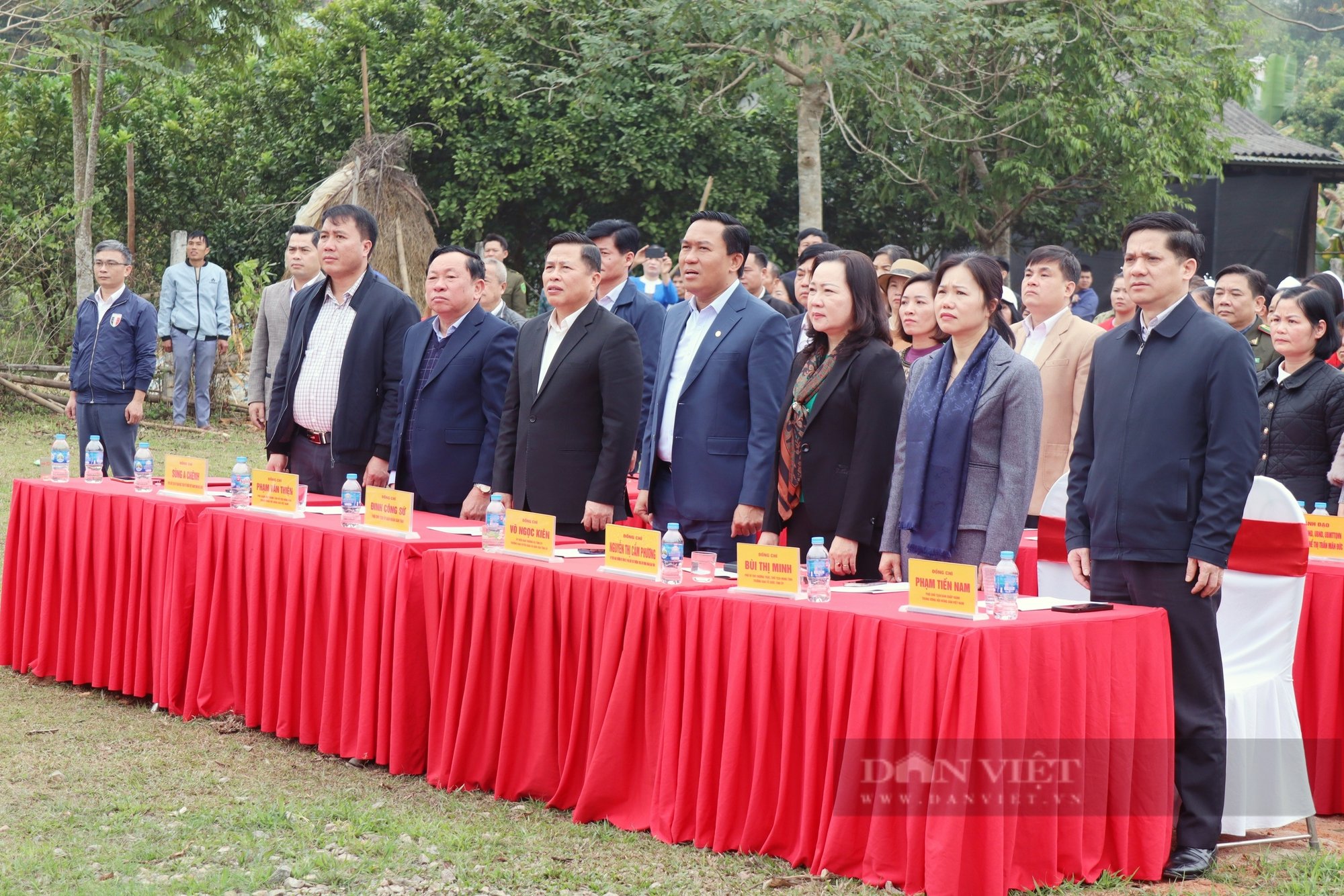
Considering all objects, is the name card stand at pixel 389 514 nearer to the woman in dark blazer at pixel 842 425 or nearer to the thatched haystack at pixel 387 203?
the woman in dark blazer at pixel 842 425

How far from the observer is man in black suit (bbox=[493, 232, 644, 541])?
4242mm

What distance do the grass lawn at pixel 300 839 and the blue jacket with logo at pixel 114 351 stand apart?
10.7ft

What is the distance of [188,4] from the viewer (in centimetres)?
1140

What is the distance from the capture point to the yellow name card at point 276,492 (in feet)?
14.1

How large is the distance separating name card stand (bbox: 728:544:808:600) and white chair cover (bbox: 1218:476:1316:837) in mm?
1128

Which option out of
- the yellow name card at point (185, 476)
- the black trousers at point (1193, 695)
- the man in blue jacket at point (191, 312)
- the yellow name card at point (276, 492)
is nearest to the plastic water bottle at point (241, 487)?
the yellow name card at point (276, 492)

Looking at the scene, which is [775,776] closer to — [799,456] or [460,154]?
[799,456]

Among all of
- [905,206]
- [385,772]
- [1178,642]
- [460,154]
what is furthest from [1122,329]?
[905,206]

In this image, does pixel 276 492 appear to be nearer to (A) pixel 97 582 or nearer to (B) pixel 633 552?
(A) pixel 97 582

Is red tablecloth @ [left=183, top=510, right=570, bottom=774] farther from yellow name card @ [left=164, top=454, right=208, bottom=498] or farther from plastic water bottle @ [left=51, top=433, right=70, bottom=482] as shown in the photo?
plastic water bottle @ [left=51, top=433, right=70, bottom=482]

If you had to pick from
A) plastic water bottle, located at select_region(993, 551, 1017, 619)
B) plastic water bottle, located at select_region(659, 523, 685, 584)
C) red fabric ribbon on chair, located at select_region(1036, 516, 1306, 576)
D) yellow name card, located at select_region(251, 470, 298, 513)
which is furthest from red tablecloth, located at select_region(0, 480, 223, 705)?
red fabric ribbon on chair, located at select_region(1036, 516, 1306, 576)

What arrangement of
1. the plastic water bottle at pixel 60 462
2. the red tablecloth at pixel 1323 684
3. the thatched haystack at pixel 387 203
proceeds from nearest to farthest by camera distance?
1. the red tablecloth at pixel 1323 684
2. the plastic water bottle at pixel 60 462
3. the thatched haystack at pixel 387 203

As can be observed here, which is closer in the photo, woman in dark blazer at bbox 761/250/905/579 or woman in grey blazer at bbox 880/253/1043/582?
woman in grey blazer at bbox 880/253/1043/582

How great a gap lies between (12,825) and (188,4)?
955cm
